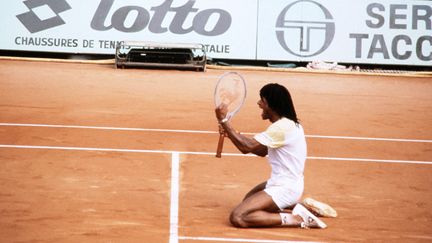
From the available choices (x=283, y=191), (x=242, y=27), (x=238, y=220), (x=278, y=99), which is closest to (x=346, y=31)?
(x=242, y=27)

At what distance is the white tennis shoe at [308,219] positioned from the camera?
6.30 meters

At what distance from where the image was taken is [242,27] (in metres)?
20.2

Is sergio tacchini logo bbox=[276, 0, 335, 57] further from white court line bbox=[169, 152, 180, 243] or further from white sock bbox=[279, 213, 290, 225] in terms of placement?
white sock bbox=[279, 213, 290, 225]

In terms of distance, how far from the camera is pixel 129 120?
11438 millimetres

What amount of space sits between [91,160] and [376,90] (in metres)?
10.1

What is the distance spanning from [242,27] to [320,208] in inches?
550

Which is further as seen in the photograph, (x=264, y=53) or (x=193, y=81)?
(x=264, y=53)

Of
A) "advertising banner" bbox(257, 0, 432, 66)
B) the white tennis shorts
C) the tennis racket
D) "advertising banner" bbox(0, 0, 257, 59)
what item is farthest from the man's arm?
"advertising banner" bbox(257, 0, 432, 66)

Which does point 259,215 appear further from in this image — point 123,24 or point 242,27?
point 123,24

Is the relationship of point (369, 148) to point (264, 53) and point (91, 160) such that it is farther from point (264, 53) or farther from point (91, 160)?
point (264, 53)

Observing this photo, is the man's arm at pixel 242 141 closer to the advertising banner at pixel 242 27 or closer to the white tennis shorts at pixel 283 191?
the white tennis shorts at pixel 283 191

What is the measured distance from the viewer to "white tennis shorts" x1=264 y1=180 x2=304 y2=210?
20.9 ft

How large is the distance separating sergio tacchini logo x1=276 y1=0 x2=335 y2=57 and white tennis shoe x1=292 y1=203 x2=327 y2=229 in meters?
14.3

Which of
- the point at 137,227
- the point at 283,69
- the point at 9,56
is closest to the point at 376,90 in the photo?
the point at 283,69
